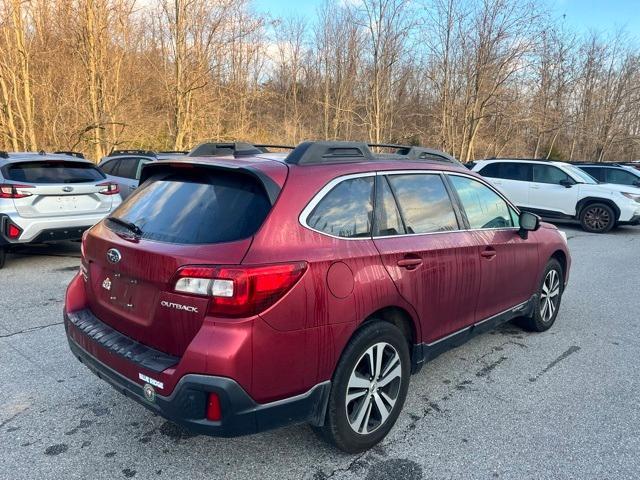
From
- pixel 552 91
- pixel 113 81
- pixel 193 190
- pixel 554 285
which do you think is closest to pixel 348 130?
pixel 552 91

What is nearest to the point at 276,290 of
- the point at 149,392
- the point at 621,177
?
the point at 149,392

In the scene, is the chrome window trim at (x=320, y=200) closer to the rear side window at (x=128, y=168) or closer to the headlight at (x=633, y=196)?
the rear side window at (x=128, y=168)

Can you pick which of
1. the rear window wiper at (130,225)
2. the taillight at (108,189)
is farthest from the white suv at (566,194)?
the rear window wiper at (130,225)

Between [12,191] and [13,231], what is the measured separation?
0.53 m

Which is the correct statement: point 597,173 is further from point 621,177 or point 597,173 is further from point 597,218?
point 597,218

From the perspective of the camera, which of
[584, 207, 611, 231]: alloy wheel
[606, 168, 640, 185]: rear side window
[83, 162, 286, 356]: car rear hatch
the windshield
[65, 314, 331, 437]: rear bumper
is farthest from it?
[606, 168, 640, 185]: rear side window

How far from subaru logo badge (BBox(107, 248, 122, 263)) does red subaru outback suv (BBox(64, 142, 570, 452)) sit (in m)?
0.01

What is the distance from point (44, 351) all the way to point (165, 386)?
2.34 metres

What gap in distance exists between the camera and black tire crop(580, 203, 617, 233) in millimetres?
12211

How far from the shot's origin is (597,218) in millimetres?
12398

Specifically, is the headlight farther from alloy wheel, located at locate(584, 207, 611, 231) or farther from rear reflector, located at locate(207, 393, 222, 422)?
rear reflector, located at locate(207, 393, 222, 422)

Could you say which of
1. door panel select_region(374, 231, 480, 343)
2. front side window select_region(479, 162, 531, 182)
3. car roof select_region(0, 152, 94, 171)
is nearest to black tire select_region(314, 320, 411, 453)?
door panel select_region(374, 231, 480, 343)

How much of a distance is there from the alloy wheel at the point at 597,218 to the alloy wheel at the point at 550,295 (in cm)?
881

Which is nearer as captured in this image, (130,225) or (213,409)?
(213,409)
